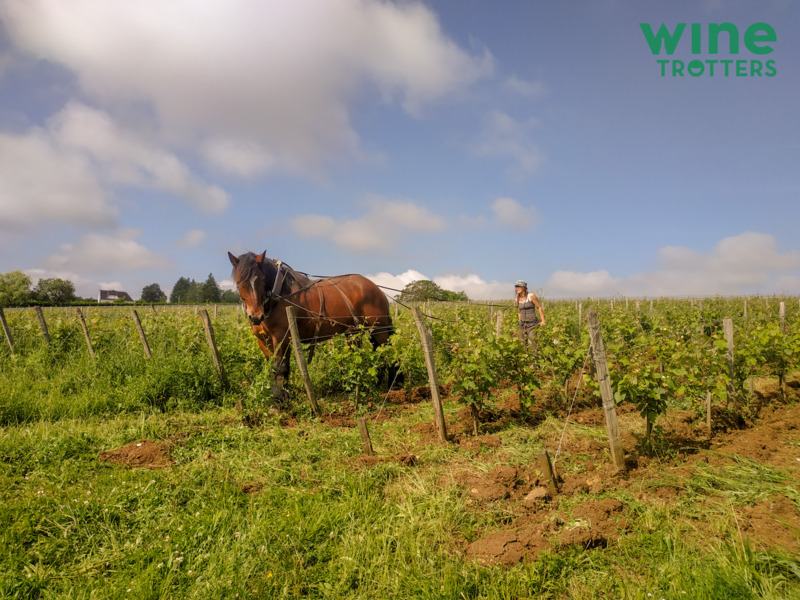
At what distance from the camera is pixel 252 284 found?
19.4 feet

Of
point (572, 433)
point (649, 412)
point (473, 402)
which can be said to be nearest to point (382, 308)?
point (473, 402)

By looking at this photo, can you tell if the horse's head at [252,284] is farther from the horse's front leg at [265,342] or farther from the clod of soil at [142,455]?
the clod of soil at [142,455]

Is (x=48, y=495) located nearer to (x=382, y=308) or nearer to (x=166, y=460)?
(x=166, y=460)

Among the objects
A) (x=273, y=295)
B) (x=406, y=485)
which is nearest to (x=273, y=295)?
(x=273, y=295)

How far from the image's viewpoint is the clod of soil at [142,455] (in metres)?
4.32

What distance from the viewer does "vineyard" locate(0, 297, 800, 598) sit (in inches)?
104

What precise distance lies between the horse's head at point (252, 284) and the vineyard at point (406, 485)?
2.80 ft

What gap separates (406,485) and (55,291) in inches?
2641

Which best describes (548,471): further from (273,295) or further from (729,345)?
(273,295)

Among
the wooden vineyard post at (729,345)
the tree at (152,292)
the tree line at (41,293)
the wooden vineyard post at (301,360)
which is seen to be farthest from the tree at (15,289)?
the wooden vineyard post at (729,345)

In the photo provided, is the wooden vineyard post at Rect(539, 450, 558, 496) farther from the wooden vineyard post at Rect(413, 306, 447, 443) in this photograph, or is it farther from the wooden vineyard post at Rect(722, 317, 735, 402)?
the wooden vineyard post at Rect(722, 317, 735, 402)

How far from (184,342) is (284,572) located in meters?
6.99

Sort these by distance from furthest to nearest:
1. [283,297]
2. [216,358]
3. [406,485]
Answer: [216,358] < [283,297] < [406,485]

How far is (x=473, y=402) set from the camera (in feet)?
16.3
